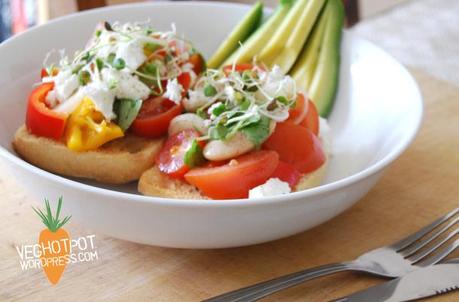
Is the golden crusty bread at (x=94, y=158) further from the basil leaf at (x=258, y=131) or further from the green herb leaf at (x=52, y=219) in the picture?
the basil leaf at (x=258, y=131)

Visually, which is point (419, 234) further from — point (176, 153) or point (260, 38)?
point (260, 38)

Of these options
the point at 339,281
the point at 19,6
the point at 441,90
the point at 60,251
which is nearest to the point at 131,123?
the point at 60,251

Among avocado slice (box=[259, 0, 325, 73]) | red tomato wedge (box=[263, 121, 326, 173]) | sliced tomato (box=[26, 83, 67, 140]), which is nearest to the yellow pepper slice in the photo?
sliced tomato (box=[26, 83, 67, 140])

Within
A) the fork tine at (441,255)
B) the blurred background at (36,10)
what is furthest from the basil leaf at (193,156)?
the blurred background at (36,10)

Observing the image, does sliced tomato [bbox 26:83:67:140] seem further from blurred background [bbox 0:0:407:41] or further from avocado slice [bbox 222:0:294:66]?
blurred background [bbox 0:0:407:41]

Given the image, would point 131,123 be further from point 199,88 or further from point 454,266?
point 454,266

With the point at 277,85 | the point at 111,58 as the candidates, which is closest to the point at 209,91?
the point at 277,85
